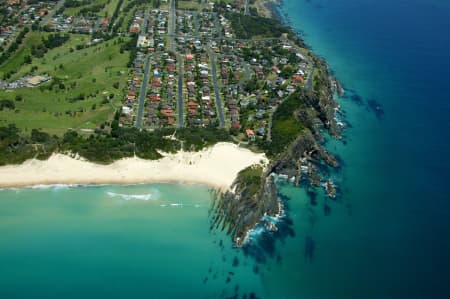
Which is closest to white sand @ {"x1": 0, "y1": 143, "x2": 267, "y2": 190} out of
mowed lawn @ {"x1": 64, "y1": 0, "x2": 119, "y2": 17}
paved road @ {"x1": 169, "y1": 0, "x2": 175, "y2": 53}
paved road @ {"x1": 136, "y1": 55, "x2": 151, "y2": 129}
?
paved road @ {"x1": 136, "y1": 55, "x2": 151, "y2": 129}

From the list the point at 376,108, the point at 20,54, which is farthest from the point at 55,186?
the point at 376,108

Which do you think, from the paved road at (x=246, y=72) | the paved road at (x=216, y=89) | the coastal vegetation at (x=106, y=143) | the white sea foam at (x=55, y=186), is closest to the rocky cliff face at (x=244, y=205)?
the coastal vegetation at (x=106, y=143)

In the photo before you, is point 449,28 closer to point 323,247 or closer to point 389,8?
point 389,8

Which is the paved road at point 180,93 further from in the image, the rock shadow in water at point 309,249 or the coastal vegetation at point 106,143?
the rock shadow in water at point 309,249

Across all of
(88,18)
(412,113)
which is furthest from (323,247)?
(88,18)

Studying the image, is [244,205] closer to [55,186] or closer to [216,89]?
[55,186]

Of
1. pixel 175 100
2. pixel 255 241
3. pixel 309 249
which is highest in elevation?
pixel 175 100

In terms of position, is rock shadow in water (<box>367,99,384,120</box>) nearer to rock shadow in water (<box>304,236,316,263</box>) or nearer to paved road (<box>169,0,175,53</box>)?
rock shadow in water (<box>304,236,316,263</box>)

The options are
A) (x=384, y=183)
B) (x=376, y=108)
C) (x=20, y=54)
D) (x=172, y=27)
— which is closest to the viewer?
(x=384, y=183)
